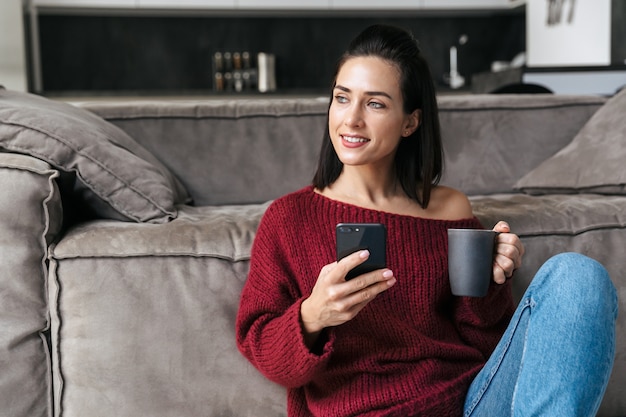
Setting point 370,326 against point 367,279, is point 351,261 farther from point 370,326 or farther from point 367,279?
point 370,326

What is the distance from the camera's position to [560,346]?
40.3 inches

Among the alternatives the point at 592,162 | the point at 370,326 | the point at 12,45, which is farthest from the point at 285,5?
the point at 370,326

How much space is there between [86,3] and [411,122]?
409 cm

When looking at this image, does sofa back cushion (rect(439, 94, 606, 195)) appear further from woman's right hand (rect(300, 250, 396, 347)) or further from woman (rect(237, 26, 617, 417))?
woman's right hand (rect(300, 250, 396, 347))

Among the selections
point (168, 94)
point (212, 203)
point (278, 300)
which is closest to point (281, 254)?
point (278, 300)

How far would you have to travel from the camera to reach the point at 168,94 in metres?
5.07

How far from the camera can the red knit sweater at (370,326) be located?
3.99 feet

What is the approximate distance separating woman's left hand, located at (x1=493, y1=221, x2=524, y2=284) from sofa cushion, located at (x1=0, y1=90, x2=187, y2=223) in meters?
0.71

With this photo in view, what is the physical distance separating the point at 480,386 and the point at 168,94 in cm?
420

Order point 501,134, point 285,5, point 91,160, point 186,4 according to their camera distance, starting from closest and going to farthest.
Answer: point 91,160
point 501,134
point 186,4
point 285,5

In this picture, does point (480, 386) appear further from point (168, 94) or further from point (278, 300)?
point (168, 94)

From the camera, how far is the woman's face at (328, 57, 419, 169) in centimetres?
A: 129

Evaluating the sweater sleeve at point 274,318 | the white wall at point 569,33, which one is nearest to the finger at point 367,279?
the sweater sleeve at point 274,318

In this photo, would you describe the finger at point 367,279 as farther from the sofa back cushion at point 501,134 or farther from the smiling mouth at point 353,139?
the sofa back cushion at point 501,134
